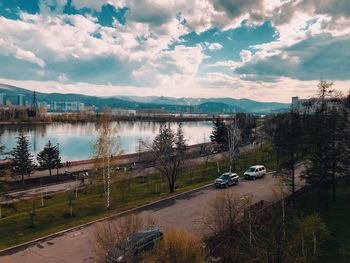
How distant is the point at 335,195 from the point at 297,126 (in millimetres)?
7713

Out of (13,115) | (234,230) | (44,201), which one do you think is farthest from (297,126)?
(13,115)

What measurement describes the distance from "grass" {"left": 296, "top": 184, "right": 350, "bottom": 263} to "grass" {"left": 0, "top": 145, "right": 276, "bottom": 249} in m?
12.4

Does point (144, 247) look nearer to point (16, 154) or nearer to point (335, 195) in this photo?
point (335, 195)

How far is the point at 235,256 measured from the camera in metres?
17.3

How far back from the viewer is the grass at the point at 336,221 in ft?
70.5

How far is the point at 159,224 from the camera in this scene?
23.9 m

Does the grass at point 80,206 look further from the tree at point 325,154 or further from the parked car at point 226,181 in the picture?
the tree at point 325,154

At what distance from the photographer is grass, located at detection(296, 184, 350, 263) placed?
21489 mm

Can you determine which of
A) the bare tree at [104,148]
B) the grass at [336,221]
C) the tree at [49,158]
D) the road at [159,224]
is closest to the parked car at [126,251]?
the road at [159,224]

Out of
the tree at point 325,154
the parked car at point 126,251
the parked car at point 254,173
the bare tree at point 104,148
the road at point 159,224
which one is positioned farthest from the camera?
the parked car at point 254,173

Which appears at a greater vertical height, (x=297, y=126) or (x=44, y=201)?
(x=297, y=126)

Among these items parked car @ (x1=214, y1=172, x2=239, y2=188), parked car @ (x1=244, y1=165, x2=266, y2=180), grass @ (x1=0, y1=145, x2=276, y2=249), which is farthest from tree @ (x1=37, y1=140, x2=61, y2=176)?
parked car @ (x1=244, y1=165, x2=266, y2=180)

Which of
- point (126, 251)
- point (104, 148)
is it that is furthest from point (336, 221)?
point (104, 148)

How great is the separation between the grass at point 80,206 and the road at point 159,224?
74.0 inches
